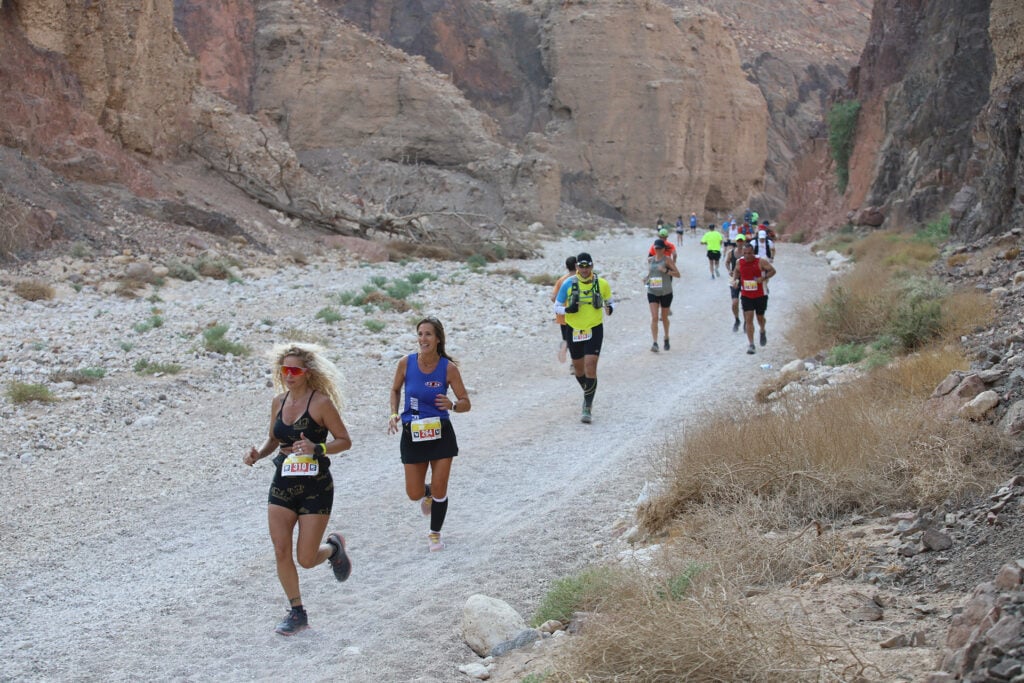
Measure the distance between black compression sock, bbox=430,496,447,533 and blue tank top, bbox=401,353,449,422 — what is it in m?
0.60

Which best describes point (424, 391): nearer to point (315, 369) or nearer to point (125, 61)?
point (315, 369)

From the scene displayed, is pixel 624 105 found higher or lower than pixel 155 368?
higher

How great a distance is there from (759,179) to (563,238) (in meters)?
26.0

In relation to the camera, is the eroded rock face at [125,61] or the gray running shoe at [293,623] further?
the eroded rock face at [125,61]

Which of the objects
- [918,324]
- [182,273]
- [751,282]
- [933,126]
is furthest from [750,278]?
[933,126]

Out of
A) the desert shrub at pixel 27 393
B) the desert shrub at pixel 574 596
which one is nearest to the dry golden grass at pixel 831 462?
the desert shrub at pixel 574 596

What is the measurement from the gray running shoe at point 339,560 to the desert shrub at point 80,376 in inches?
259

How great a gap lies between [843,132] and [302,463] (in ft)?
127

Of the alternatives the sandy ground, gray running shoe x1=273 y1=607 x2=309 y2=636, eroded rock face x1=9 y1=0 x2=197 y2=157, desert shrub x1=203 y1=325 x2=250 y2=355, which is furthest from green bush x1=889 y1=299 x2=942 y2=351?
eroded rock face x1=9 y1=0 x2=197 y2=157

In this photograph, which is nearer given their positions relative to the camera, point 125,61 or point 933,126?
point 125,61

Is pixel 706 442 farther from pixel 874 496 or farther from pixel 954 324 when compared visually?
pixel 954 324

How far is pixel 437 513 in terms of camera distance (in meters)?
7.14

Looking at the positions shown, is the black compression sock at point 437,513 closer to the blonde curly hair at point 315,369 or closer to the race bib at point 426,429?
the race bib at point 426,429

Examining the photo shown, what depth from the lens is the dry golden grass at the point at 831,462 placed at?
238 inches
